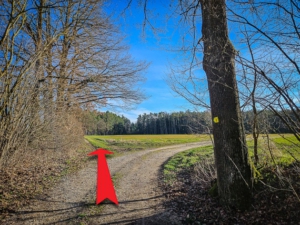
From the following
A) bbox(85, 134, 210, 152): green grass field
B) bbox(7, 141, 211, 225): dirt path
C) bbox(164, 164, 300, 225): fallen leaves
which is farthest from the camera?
bbox(85, 134, 210, 152): green grass field

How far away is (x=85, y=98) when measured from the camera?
1118 centimetres

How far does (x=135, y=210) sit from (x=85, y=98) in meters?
8.35

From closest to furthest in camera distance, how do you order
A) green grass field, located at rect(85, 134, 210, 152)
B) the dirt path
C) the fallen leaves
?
the fallen leaves
the dirt path
green grass field, located at rect(85, 134, 210, 152)

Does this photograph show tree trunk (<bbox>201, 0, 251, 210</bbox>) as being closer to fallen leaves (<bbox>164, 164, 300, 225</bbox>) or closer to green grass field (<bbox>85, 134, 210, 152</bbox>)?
fallen leaves (<bbox>164, 164, 300, 225</bbox>)

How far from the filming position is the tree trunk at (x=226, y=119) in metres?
3.91

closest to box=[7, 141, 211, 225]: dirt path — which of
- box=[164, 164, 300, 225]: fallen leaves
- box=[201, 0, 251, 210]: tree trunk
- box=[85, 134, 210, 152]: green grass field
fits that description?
box=[164, 164, 300, 225]: fallen leaves

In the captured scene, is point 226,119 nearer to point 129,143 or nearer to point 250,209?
point 250,209

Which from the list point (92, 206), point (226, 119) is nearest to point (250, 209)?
point (226, 119)

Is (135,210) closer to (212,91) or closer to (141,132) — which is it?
(212,91)

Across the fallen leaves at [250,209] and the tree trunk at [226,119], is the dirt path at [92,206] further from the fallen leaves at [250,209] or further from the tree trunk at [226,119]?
the tree trunk at [226,119]

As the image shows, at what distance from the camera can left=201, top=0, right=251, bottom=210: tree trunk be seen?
3.91 m

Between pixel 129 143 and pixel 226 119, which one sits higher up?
pixel 226 119

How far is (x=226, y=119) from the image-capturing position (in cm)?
398

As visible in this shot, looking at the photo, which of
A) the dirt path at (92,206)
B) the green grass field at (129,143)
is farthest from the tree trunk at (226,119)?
the green grass field at (129,143)
